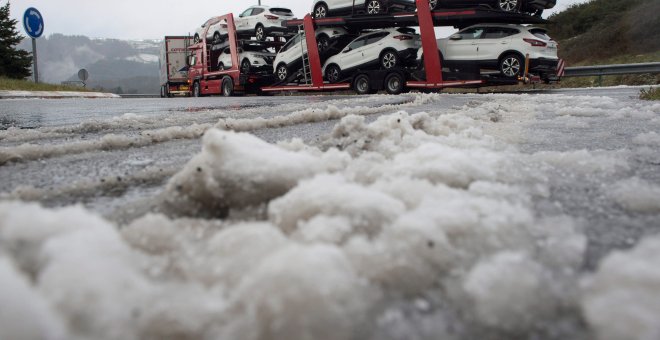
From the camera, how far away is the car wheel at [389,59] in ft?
41.7

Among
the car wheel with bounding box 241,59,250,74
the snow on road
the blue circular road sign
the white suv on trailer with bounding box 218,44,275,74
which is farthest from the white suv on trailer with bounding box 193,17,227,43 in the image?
the snow on road

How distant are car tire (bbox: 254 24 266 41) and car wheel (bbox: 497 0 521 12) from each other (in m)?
8.90

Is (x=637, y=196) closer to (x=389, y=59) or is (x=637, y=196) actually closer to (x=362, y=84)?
(x=389, y=59)

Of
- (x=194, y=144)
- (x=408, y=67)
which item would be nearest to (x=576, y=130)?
(x=194, y=144)

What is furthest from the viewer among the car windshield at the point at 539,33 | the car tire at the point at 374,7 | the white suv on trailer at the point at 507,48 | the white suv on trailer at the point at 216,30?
the white suv on trailer at the point at 216,30

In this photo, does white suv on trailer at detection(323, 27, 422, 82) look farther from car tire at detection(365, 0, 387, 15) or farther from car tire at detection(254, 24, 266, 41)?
car tire at detection(254, 24, 266, 41)

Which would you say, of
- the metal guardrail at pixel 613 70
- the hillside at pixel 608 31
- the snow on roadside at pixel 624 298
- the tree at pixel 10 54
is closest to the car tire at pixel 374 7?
the metal guardrail at pixel 613 70

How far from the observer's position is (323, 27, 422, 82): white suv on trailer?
1272 centimetres

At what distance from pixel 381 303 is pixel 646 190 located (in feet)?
3.51

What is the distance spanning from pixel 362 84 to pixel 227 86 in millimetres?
6724

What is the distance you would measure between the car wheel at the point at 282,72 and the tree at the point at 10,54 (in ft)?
54.2

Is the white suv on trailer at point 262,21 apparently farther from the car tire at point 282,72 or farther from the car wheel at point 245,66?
the car tire at point 282,72

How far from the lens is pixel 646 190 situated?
1396mm

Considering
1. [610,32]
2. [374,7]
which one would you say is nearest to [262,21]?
[374,7]
